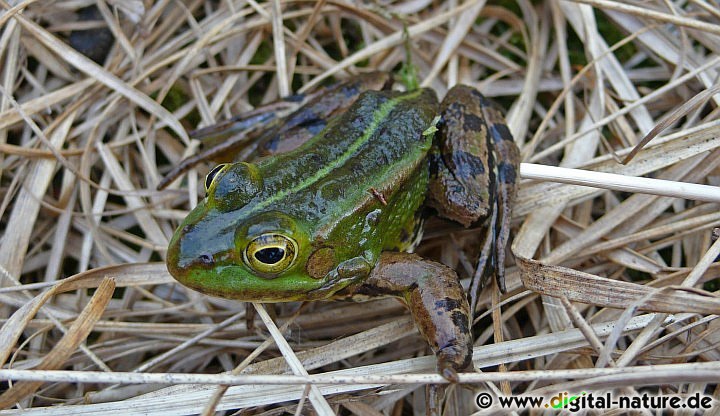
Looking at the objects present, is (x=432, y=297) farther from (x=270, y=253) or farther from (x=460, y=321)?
(x=270, y=253)

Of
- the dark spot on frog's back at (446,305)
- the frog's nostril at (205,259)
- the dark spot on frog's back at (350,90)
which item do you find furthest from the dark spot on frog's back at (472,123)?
the frog's nostril at (205,259)

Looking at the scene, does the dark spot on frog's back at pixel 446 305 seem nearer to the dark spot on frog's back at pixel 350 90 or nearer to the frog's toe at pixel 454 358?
the frog's toe at pixel 454 358

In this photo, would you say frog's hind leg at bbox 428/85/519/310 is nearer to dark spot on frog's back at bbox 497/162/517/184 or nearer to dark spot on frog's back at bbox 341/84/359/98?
dark spot on frog's back at bbox 497/162/517/184

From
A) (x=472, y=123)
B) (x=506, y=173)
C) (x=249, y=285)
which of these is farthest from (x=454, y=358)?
(x=472, y=123)

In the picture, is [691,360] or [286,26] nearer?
[691,360]

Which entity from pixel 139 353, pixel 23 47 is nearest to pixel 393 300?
pixel 139 353

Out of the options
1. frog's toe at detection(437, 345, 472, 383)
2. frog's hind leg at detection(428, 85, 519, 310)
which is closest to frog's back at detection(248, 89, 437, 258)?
frog's hind leg at detection(428, 85, 519, 310)

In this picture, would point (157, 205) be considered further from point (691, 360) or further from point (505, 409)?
point (691, 360)
